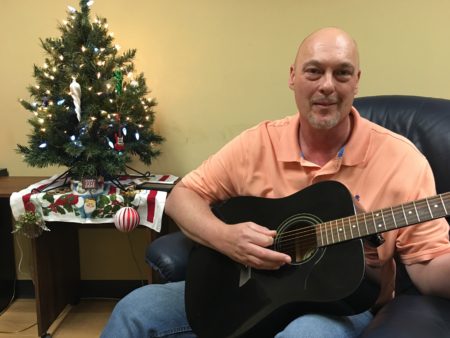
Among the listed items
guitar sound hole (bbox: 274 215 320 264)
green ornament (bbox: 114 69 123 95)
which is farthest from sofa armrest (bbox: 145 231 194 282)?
green ornament (bbox: 114 69 123 95)

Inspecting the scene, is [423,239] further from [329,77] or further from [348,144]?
[329,77]

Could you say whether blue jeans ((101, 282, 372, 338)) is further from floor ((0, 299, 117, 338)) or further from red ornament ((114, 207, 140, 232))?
floor ((0, 299, 117, 338))

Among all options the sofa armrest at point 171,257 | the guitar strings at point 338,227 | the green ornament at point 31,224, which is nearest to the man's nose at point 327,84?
the guitar strings at point 338,227

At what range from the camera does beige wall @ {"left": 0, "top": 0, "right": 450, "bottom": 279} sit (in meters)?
1.88

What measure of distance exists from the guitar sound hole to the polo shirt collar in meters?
0.21

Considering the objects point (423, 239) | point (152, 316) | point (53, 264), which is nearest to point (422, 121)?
point (423, 239)

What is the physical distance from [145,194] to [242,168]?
57 centimetres

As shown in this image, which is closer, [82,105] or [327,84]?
[327,84]

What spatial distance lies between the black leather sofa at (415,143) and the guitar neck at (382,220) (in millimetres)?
182

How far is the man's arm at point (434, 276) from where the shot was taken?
0.95 meters

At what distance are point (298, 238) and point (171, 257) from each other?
41 cm

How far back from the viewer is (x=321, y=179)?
1168mm

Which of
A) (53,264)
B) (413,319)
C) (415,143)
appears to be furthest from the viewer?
(53,264)

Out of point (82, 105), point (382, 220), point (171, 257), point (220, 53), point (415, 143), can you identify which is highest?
point (220, 53)
